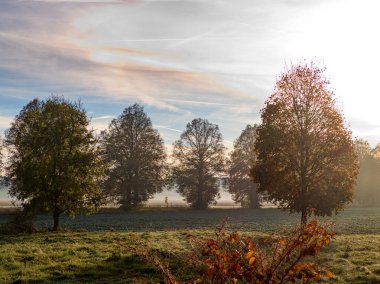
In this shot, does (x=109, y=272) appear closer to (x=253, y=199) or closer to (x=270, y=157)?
(x=270, y=157)

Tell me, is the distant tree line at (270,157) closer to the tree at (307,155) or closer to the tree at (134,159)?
the tree at (307,155)

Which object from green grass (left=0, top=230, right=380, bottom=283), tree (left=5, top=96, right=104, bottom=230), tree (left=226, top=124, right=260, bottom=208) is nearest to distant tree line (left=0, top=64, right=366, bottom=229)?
tree (left=5, top=96, right=104, bottom=230)

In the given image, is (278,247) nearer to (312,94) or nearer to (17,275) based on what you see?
(17,275)

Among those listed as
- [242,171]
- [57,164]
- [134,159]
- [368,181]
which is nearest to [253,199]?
[242,171]

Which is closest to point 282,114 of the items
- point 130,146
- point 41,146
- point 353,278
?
point 353,278

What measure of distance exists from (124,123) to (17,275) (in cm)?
6562

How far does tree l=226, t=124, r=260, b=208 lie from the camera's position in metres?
93.1

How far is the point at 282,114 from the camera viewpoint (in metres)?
36.9

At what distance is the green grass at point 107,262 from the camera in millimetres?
19938

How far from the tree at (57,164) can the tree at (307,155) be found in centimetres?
1734

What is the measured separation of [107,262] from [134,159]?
6054 centimetres

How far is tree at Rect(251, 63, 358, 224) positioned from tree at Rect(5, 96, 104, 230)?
17341 mm

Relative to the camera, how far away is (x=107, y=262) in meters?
23.3

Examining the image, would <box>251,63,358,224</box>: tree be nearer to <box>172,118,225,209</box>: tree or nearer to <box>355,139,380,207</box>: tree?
<box>172,118,225,209</box>: tree
